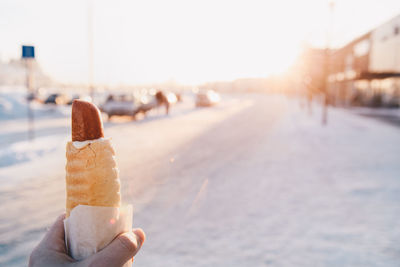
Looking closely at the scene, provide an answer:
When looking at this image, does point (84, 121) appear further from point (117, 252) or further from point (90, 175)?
point (117, 252)

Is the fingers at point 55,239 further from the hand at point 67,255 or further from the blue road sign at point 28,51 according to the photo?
the blue road sign at point 28,51

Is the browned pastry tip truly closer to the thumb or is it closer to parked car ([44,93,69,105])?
the thumb

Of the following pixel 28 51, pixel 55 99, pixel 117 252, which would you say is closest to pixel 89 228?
pixel 117 252

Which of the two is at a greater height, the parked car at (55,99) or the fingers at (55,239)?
the parked car at (55,99)

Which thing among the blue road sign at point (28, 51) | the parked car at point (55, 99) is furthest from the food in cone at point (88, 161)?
the parked car at point (55, 99)

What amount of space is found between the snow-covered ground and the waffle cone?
227 centimetres

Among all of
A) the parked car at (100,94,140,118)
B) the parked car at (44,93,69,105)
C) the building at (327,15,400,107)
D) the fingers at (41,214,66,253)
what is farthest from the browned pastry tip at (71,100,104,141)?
the parked car at (44,93,69,105)

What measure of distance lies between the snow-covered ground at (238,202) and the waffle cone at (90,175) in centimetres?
227

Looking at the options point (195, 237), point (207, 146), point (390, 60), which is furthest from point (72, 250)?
point (390, 60)

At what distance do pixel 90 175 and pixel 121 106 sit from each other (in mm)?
18630

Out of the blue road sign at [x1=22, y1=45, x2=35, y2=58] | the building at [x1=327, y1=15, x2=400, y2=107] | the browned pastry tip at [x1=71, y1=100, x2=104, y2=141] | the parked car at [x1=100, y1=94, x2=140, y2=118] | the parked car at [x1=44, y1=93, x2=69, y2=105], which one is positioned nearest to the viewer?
the browned pastry tip at [x1=71, y1=100, x2=104, y2=141]

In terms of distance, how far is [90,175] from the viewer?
1299 mm

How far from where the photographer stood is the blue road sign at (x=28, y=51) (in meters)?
8.32

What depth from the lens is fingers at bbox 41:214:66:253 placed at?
135 centimetres
